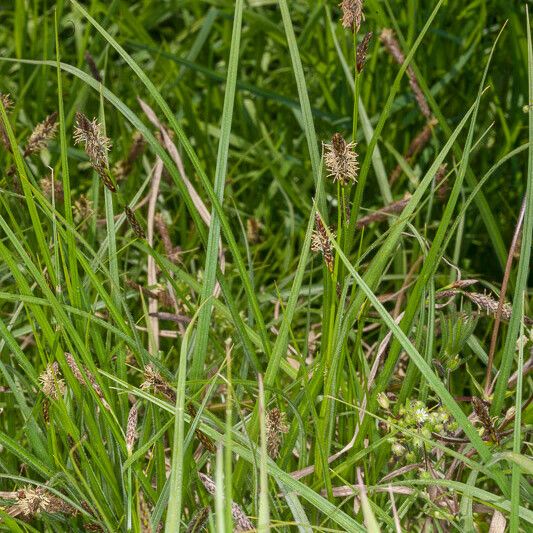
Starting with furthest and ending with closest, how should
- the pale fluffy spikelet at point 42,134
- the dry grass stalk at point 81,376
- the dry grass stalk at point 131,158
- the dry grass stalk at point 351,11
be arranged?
the dry grass stalk at point 131,158, the pale fluffy spikelet at point 42,134, the dry grass stalk at point 81,376, the dry grass stalk at point 351,11

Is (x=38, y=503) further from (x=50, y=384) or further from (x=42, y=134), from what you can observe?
(x=42, y=134)

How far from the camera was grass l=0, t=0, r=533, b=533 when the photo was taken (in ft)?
4.09

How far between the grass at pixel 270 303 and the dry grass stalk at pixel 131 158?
0.03 m

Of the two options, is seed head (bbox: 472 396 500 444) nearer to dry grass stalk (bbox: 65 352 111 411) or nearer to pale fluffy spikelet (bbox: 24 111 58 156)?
dry grass stalk (bbox: 65 352 111 411)

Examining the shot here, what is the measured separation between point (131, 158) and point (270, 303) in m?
0.43

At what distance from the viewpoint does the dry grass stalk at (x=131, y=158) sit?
1.99m

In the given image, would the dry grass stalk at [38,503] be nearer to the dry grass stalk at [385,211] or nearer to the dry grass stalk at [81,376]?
the dry grass stalk at [81,376]

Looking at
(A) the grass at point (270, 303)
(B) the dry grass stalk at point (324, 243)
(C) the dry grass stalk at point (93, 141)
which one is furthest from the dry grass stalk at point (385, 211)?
(C) the dry grass stalk at point (93, 141)

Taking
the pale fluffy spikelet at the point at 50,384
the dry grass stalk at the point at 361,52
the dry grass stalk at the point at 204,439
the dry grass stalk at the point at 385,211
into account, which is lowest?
the dry grass stalk at the point at 204,439

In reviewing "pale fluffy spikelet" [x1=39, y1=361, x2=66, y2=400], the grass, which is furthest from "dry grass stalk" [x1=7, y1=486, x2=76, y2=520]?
"pale fluffy spikelet" [x1=39, y1=361, x2=66, y2=400]

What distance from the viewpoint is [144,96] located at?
8.55ft

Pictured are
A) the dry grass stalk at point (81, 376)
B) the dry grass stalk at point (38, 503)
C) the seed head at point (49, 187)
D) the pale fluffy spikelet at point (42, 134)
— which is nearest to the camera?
the dry grass stalk at point (38, 503)

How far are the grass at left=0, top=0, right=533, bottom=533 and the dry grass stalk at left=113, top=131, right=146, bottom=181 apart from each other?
0.11 feet

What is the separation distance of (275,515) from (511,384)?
511 mm
